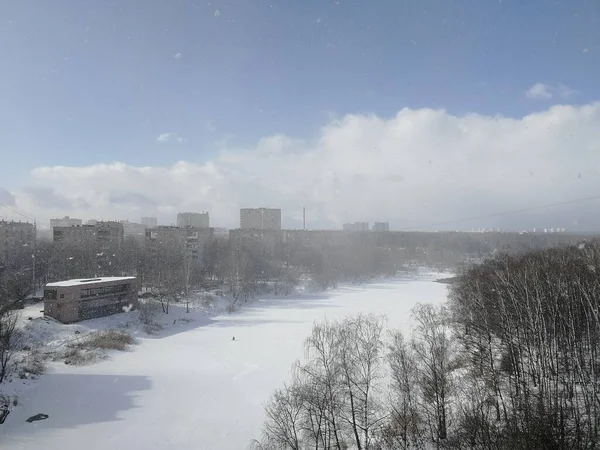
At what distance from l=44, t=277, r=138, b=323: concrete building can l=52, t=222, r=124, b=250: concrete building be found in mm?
17791

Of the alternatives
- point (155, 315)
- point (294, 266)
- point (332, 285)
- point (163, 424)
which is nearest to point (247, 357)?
point (163, 424)

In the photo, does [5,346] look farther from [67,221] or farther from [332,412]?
[67,221]

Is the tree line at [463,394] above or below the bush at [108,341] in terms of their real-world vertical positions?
above

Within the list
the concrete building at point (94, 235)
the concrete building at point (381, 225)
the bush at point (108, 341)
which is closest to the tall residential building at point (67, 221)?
the concrete building at point (94, 235)

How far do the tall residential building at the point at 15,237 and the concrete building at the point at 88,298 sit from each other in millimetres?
18243

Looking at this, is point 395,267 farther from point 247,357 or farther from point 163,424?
point 163,424

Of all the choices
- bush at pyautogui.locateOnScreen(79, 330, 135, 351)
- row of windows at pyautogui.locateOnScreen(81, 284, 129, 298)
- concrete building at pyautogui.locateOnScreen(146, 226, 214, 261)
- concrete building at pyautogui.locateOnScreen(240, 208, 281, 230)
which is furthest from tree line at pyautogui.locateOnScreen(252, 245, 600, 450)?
concrete building at pyautogui.locateOnScreen(240, 208, 281, 230)

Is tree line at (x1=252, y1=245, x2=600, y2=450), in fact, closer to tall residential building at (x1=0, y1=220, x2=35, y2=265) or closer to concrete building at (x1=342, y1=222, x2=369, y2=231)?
tall residential building at (x1=0, y1=220, x2=35, y2=265)

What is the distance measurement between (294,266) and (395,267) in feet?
63.8

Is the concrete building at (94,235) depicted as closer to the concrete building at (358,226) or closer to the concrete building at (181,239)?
the concrete building at (181,239)

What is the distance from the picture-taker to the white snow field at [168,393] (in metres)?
11.3

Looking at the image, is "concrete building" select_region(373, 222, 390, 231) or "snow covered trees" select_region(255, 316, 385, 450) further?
"concrete building" select_region(373, 222, 390, 231)

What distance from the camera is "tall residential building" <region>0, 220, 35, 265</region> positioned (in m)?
39.6

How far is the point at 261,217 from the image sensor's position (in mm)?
79625
